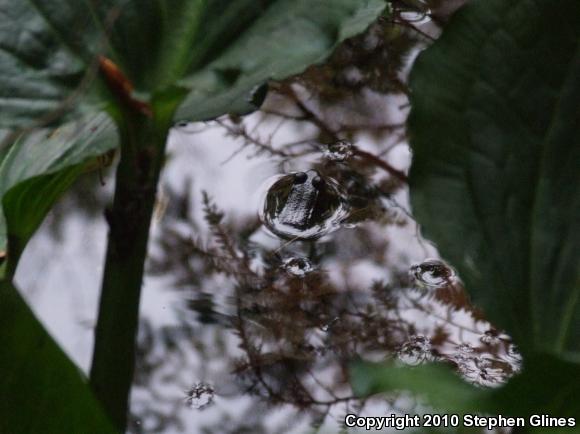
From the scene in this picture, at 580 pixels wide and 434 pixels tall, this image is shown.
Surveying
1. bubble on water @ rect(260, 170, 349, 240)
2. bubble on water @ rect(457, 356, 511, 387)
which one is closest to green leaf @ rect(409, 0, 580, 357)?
bubble on water @ rect(457, 356, 511, 387)

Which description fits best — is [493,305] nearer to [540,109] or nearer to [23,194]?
[540,109]

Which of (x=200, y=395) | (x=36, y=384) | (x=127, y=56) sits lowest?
(x=200, y=395)

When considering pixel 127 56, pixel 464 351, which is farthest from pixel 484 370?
pixel 127 56

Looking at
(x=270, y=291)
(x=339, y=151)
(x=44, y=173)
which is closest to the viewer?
(x=44, y=173)

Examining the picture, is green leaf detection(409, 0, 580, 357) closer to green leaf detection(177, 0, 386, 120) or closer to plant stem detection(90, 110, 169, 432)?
green leaf detection(177, 0, 386, 120)

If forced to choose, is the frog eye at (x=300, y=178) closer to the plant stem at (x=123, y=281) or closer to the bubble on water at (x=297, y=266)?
the bubble on water at (x=297, y=266)

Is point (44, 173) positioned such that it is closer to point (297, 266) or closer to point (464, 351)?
point (297, 266)

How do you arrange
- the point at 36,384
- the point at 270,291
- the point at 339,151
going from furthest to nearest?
the point at 339,151 < the point at 270,291 < the point at 36,384

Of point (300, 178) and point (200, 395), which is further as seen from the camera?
point (300, 178)
